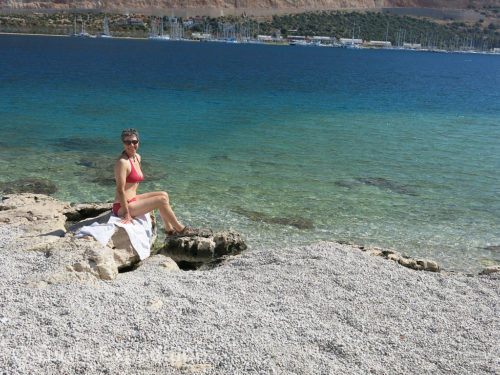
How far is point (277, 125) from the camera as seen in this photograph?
2445 cm

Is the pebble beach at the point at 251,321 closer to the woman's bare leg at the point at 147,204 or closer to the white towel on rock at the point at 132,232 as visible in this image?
the white towel on rock at the point at 132,232

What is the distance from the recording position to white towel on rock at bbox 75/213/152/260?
24.8 ft

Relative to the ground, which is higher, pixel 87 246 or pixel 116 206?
pixel 116 206

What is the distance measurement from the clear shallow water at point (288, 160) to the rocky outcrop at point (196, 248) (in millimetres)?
1513

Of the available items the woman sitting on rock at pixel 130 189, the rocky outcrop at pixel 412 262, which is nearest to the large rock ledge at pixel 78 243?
the woman sitting on rock at pixel 130 189

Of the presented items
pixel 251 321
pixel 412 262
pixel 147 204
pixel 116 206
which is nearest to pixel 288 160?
pixel 412 262

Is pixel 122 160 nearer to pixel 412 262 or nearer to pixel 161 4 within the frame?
pixel 412 262

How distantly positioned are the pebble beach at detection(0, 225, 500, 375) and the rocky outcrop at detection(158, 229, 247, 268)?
107 centimetres

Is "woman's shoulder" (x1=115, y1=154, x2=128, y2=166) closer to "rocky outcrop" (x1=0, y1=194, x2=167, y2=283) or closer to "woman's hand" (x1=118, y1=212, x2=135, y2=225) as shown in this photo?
"woman's hand" (x1=118, y1=212, x2=135, y2=225)

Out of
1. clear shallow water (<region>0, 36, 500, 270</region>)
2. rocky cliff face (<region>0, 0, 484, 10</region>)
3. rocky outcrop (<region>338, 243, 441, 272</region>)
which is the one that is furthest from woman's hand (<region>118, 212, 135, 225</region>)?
rocky cliff face (<region>0, 0, 484, 10</region>)

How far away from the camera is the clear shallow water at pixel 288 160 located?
1116cm

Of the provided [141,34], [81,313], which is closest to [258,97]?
[81,313]

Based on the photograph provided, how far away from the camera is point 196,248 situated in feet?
27.9

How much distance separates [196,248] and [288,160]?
9.12 m
